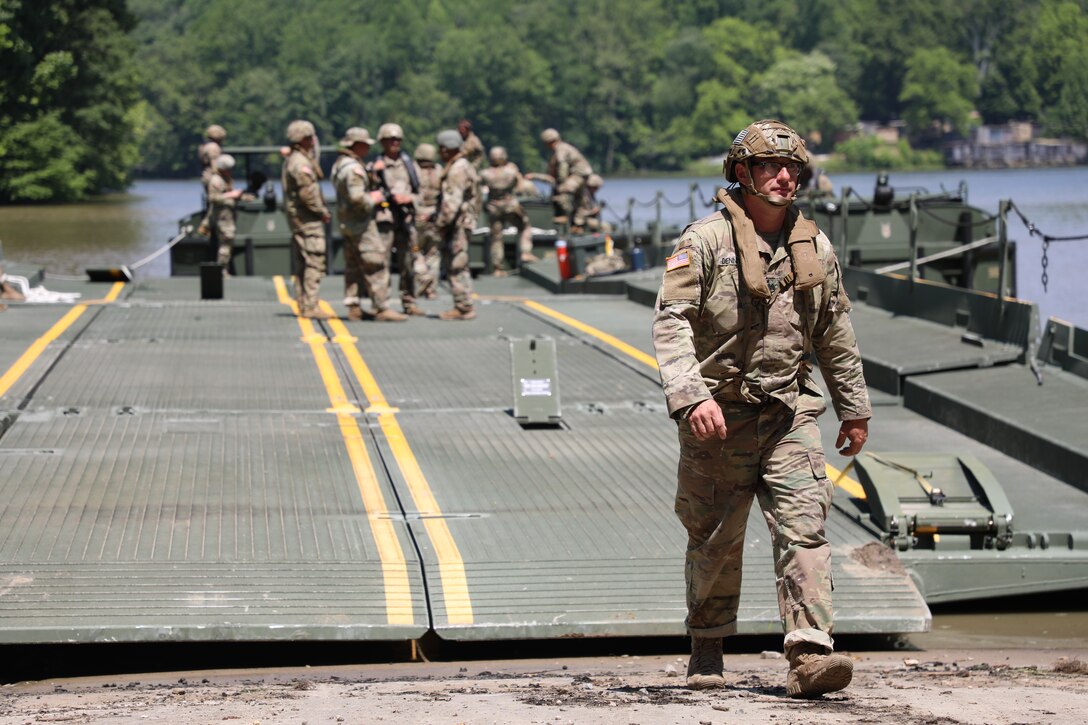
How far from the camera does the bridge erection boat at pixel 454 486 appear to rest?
7848mm

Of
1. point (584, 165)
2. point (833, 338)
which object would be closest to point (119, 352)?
point (833, 338)

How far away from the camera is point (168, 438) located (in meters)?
10.9

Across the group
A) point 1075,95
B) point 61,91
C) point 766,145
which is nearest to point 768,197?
point 766,145

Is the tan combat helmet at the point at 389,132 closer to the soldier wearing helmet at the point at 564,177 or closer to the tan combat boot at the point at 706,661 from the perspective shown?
the soldier wearing helmet at the point at 564,177

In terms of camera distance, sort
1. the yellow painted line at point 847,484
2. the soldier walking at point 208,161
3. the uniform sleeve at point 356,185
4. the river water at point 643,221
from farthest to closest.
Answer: the river water at point 643,221 < the soldier walking at point 208,161 < the uniform sleeve at point 356,185 < the yellow painted line at point 847,484

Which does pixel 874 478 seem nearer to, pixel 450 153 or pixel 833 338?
pixel 833 338

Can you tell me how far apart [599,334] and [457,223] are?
2.17 metres

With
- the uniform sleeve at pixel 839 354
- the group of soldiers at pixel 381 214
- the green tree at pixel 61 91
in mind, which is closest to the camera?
the uniform sleeve at pixel 839 354

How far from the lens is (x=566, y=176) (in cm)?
2866

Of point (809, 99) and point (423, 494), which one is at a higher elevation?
point (809, 99)

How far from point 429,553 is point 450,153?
9.83 meters

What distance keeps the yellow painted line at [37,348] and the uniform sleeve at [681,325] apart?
7.30 m

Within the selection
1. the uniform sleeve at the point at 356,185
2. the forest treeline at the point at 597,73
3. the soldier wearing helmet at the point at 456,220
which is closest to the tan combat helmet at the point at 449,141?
the soldier wearing helmet at the point at 456,220

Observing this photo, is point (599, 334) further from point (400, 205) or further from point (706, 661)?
point (706, 661)
